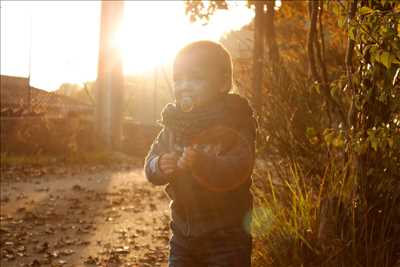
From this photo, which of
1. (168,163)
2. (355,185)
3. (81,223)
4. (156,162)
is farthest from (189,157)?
(81,223)

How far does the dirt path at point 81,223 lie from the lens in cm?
616

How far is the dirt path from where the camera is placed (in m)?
6.16

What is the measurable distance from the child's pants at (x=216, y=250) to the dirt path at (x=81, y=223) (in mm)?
3209

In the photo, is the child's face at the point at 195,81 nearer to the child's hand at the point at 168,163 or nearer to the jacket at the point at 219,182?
the jacket at the point at 219,182

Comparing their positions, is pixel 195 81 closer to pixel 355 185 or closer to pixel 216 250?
pixel 216 250

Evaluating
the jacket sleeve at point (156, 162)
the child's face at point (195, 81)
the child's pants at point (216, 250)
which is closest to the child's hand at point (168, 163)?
the jacket sleeve at point (156, 162)

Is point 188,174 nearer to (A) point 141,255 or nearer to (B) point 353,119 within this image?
(B) point 353,119

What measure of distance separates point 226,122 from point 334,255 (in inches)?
68.2

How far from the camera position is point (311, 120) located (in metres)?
5.77

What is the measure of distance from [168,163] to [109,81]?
1746cm

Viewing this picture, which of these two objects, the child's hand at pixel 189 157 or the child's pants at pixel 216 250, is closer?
the child's hand at pixel 189 157

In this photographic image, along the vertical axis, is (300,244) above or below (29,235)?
above

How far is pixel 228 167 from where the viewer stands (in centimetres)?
262

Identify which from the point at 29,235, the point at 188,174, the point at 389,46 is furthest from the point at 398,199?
the point at 29,235
